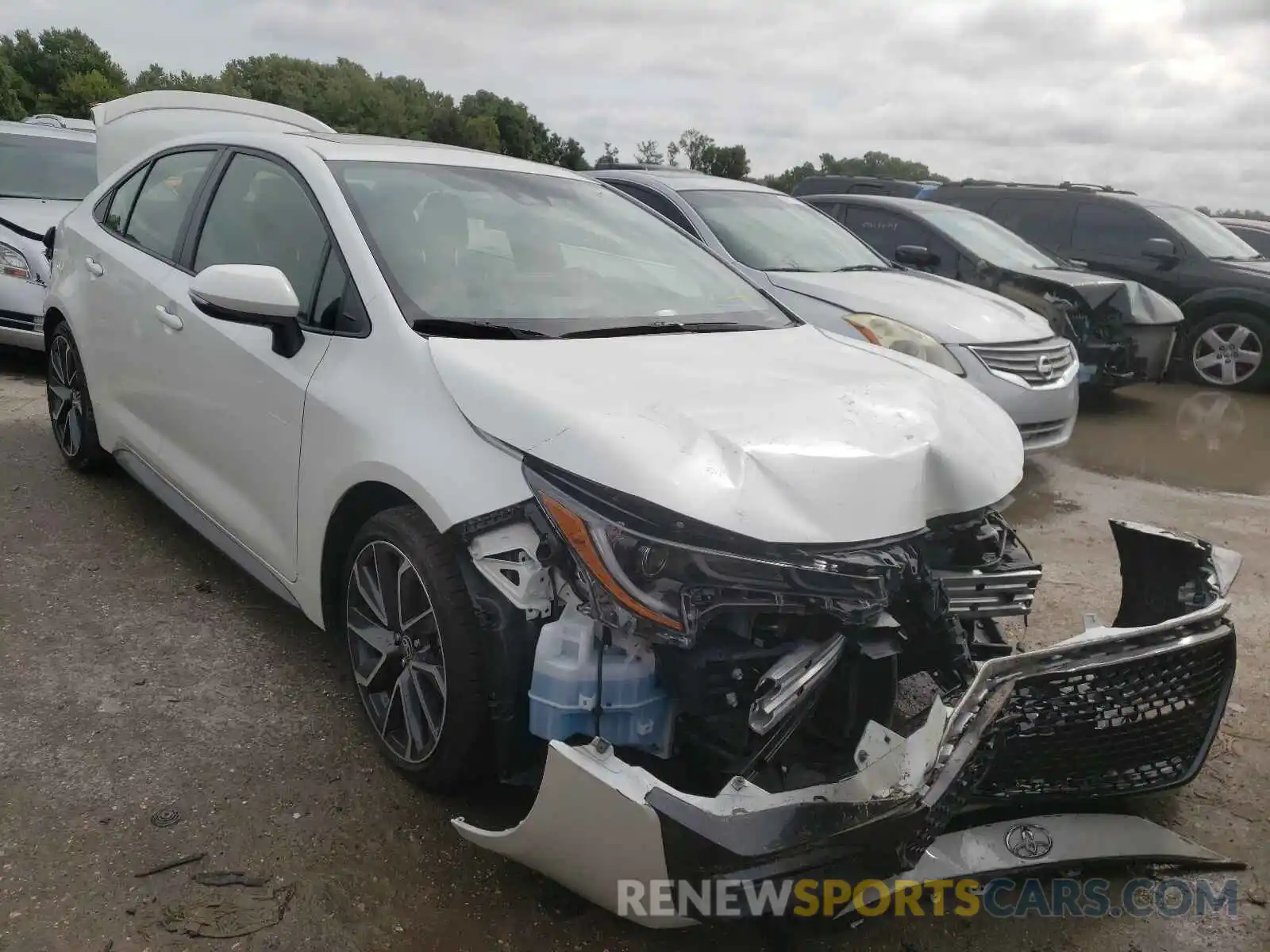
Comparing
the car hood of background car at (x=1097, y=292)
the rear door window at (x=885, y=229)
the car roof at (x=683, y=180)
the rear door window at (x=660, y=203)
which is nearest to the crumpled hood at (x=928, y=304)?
the rear door window at (x=660, y=203)

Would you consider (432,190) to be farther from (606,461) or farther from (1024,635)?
(1024,635)

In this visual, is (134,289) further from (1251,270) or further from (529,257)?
(1251,270)

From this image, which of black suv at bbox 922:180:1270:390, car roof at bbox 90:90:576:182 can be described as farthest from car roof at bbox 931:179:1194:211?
car roof at bbox 90:90:576:182

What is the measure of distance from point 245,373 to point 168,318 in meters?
0.67

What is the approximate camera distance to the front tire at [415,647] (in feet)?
7.35

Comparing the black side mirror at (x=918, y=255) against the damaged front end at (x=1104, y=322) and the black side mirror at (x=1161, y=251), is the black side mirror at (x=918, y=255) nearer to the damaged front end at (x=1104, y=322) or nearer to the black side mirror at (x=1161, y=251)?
the damaged front end at (x=1104, y=322)

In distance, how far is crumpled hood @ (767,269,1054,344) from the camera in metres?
5.40

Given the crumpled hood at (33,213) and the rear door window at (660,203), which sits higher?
the rear door window at (660,203)

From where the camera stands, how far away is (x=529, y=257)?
121 inches

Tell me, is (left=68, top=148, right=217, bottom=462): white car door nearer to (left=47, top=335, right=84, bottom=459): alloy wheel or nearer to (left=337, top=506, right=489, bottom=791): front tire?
(left=47, top=335, right=84, bottom=459): alloy wheel

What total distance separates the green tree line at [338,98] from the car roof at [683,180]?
136 ft

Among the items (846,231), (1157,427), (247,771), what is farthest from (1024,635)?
(1157,427)

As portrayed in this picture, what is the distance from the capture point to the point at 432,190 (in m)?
3.11

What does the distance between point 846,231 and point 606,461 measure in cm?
538
